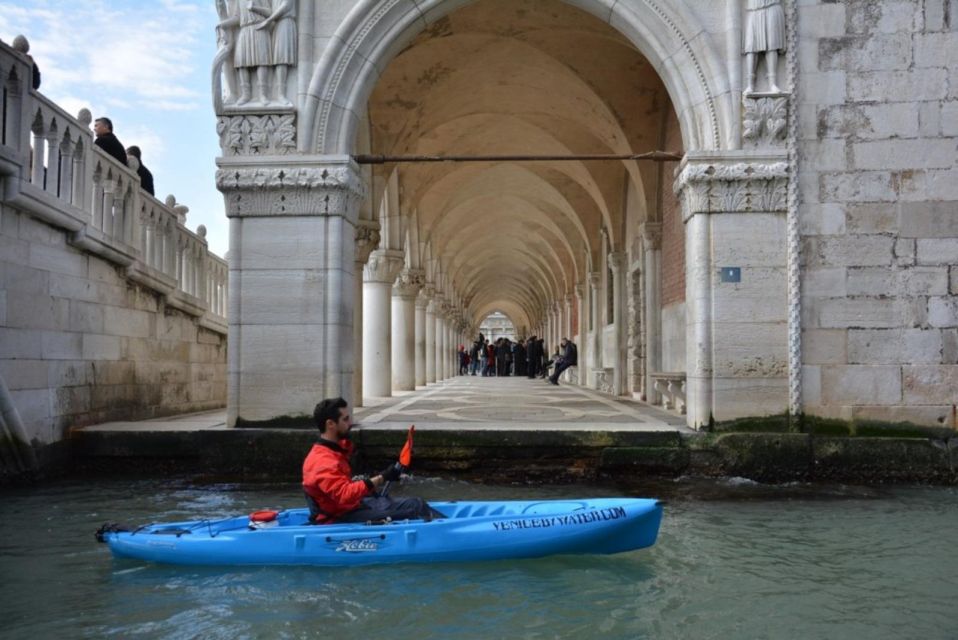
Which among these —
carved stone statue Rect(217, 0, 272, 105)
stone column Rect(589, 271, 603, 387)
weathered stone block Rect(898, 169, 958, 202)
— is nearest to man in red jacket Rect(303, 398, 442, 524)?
carved stone statue Rect(217, 0, 272, 105)

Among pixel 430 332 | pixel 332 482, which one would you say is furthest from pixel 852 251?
pixel 430 332

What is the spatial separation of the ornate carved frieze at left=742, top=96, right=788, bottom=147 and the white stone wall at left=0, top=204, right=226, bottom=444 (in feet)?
24.2

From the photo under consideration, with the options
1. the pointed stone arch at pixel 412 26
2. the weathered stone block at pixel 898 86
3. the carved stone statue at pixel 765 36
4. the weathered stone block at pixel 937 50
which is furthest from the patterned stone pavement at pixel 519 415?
the weathered stone block at pixel 937 50

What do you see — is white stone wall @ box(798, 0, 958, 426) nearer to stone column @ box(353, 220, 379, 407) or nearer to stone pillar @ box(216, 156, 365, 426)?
stone pillar @ box(216, 156, 365, 426)

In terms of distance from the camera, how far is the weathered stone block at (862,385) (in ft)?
28.0

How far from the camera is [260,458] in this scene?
8688mm

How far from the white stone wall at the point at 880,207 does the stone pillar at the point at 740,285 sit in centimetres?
29

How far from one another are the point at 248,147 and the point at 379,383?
762 cm

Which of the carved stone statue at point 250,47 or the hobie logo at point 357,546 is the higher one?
the carved stone statue at point 250,47

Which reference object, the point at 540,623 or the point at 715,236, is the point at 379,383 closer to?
the point at 715,236

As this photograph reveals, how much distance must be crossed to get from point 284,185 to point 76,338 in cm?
291

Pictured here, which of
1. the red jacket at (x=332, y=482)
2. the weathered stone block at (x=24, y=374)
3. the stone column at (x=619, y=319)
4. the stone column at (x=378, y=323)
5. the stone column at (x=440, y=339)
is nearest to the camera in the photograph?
the red jacket at (x=332, y=482)

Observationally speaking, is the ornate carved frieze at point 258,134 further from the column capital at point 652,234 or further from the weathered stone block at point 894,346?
the column capital at point 652,234

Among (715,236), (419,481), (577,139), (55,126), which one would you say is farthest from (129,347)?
(577,139)
